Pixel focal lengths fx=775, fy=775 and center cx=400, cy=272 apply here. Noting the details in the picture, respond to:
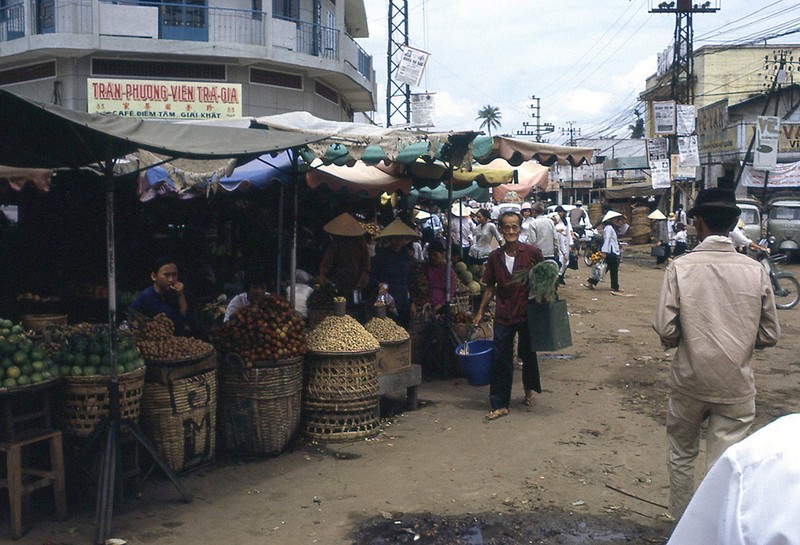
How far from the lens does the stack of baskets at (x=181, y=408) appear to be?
5738 mm

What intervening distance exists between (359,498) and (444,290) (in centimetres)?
459

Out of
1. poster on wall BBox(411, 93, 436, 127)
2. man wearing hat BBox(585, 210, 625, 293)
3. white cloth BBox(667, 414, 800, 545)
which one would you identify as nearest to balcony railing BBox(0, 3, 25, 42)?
poster on wall BBox(411, 93, 436, 127)

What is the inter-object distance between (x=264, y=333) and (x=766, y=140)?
23802 millimetres

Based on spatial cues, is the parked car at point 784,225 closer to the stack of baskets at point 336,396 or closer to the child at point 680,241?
the child at point 680,241

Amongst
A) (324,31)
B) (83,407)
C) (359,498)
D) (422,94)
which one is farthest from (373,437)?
(324,31)

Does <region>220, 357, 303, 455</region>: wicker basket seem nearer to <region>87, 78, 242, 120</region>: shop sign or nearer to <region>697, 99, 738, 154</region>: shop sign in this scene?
<region>87, 78, 242, 120</region>: shop sign

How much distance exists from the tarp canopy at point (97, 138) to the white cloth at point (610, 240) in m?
13.0

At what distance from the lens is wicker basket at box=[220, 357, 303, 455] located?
6.42m

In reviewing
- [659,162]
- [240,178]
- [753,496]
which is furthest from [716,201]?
[659,162]

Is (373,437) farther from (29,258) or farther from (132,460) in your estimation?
(29,258)

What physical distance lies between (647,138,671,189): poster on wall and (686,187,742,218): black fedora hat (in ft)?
71.2

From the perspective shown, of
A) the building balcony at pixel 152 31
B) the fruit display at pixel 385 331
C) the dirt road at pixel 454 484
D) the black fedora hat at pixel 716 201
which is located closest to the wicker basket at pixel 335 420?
the dirt road at pixel 454 484

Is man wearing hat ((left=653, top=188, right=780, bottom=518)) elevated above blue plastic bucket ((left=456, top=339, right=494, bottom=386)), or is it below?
above

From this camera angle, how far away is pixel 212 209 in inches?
579
